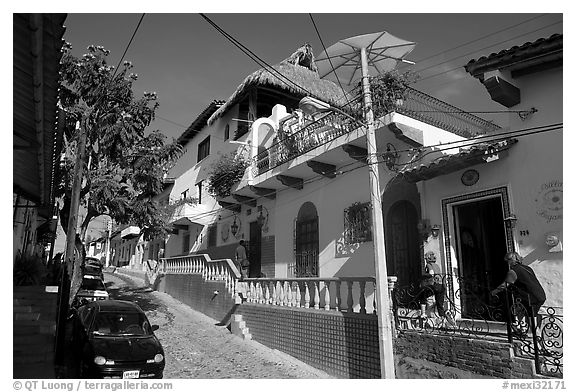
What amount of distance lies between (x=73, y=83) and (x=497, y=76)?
1102 centimetres

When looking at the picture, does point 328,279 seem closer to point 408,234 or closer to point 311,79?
point 408,234

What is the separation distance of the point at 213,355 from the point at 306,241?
14.5 feet

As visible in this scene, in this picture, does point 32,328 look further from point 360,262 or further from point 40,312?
point 360,262

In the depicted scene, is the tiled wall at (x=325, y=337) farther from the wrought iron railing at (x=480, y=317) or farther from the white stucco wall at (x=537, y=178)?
the white stucco wall at (x=537, y=178)

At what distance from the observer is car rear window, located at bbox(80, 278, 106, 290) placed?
16.2 m

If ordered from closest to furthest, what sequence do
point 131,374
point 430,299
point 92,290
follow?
1. point 131,374
2. point 430,299
3. point 92,290

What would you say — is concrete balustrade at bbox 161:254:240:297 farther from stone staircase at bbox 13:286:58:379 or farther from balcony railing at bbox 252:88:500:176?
stone staircase at bbox 13:286:58:379

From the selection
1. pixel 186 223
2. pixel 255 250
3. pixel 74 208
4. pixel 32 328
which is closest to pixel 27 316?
pixel 32 328

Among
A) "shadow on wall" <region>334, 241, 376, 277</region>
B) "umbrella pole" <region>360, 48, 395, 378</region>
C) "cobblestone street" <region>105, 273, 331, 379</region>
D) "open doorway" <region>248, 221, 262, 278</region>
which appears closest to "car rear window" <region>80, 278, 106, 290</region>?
"cobblestone street" <region>105, 273, 331, 379</region>

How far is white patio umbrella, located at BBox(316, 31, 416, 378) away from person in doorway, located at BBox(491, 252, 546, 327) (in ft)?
6.19

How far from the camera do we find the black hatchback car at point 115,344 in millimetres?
6957

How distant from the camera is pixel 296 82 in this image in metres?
16.0

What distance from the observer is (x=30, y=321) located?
6.52 metres

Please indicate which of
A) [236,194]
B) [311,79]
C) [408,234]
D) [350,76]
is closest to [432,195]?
[408,234]
